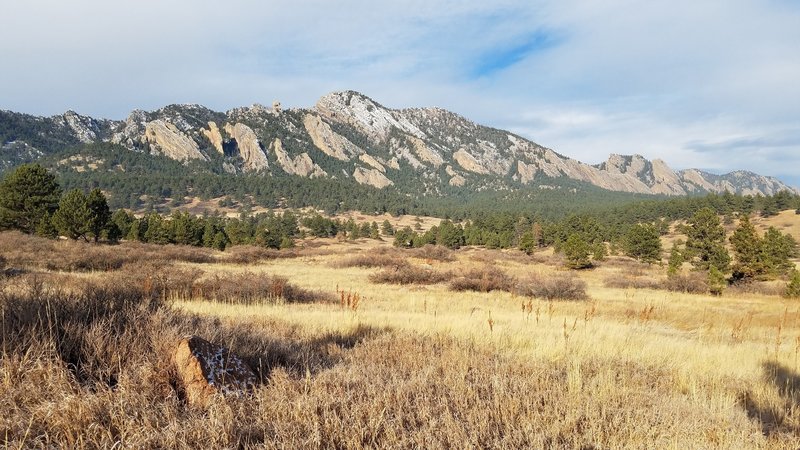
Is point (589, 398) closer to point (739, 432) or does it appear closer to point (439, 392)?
point (739, 432)

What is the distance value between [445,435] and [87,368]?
3247 mm

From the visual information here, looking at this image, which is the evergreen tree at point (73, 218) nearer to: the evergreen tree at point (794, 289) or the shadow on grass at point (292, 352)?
the shadow on grass at point (292, 352)

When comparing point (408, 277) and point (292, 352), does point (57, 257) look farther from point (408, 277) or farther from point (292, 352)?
point (292, 352)

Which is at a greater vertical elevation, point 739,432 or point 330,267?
point 739,432

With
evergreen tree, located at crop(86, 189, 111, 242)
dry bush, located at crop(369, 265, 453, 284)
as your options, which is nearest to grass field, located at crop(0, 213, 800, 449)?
dry bush, located at crop(369, 265, 453, 284)

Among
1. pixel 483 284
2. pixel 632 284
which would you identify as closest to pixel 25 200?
pixel 483 284

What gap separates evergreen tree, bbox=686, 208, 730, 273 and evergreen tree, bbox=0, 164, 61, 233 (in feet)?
189

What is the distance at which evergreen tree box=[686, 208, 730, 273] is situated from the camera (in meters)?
34.4

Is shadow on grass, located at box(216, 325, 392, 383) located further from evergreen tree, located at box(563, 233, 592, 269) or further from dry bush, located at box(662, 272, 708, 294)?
evergreen tree, located at box(563, 233, 592, 269)

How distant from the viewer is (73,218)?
36.8 metres

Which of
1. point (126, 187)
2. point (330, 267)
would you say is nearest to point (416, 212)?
point (126, 187)

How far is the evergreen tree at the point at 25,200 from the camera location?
37894 mm

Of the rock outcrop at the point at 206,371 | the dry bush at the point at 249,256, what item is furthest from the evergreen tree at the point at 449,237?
the rock outcrop at the point at 206,371

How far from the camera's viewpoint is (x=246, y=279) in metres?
14.4
